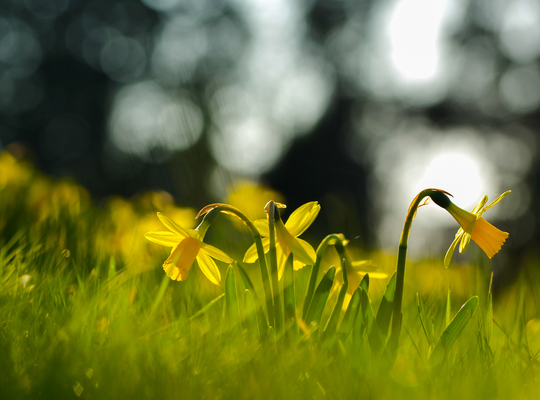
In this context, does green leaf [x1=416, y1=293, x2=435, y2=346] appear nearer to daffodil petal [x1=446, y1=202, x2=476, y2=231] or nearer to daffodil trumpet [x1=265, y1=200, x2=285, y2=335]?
daffodil petal [x1=446, y1=202, x2=476, y2=231]

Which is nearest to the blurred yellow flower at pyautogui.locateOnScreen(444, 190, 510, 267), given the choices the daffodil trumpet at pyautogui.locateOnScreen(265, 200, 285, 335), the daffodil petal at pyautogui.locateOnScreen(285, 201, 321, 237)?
the daffodil petal at pyautogui.locateOnScreen(285, 201, 321, 237)

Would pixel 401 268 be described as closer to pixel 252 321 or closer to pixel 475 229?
pixel 475 229

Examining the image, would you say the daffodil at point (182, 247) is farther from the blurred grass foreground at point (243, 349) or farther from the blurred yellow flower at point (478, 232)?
the blurred yellow flower at point (478, 232)

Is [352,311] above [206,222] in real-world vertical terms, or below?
below

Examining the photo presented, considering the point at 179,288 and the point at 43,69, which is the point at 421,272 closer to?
the point at 179,288

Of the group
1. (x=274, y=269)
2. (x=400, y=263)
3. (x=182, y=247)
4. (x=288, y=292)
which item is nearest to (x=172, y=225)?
(x=182, y=247)

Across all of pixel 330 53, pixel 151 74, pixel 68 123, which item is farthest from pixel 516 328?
pixel 68 123
